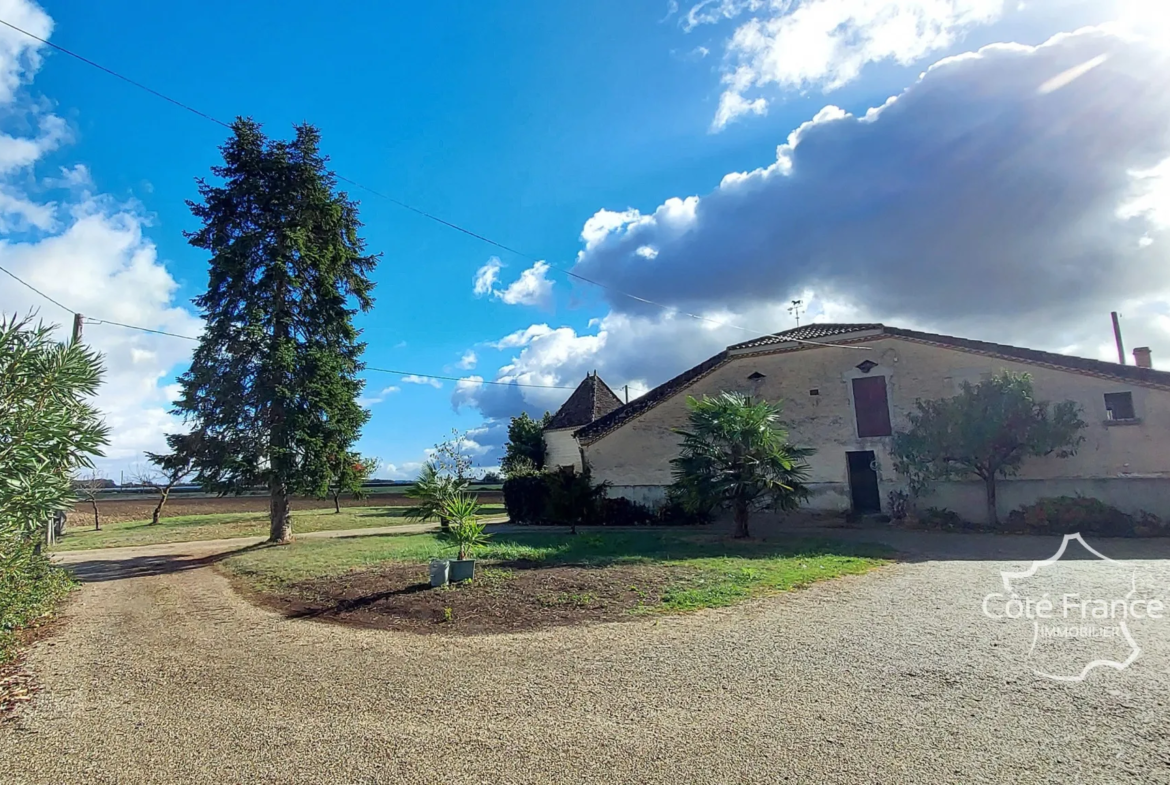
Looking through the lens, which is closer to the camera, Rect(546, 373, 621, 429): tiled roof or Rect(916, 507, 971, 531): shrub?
Rect(916, 507, 971, 531): shrub

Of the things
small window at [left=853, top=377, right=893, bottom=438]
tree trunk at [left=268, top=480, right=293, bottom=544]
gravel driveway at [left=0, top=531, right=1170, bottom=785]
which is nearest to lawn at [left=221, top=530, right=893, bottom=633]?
gravel driveway at [left=0, top=531, right=1170, bottom=785]

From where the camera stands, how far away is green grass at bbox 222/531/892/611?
8922mm

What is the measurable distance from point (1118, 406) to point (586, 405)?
23.9 meters

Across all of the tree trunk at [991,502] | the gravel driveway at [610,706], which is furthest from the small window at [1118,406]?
the gravel driveway at [610,706]

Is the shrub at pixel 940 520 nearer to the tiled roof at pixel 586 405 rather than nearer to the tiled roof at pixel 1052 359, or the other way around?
the tiled roof at pixel 1052 359

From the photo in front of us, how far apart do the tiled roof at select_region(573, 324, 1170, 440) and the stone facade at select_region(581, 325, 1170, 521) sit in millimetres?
154

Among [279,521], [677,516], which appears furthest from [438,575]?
[677,516]

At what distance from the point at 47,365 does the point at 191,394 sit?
12823 millimetres

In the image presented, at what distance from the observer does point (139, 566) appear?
48.4ft

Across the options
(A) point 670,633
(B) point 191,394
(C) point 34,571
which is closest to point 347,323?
(B) point 191,394

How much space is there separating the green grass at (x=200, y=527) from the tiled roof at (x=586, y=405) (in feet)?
23.3

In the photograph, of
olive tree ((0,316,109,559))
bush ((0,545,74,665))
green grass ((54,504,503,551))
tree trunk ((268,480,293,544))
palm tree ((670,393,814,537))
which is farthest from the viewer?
green grass ((54,504,503,551))

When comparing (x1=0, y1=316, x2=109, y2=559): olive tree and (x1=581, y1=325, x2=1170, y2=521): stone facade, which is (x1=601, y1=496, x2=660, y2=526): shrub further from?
(x1=0, y1=316, x2=109, y2=559): olive tree

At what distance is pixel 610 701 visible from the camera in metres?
4.51
